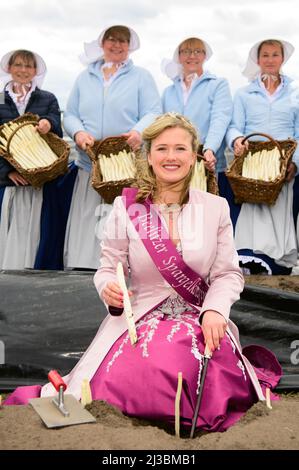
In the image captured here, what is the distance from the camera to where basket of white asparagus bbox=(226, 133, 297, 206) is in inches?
175

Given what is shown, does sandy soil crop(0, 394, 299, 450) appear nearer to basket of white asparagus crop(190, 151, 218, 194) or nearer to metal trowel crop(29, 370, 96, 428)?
metal trowel crop(29, 370, 96, 428)

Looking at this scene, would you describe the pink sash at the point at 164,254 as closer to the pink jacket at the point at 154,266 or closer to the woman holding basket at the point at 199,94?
the pink jacket at the point at 154,266

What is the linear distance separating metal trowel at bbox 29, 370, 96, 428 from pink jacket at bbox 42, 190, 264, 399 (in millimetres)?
282

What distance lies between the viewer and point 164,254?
2.27 metres

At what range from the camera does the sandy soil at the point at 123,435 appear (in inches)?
66.0

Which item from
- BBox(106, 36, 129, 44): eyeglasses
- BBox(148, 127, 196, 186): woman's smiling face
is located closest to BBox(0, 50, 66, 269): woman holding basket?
BBox(106, 36, 129, 44): eyeglasses

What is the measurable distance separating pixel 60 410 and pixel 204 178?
2.83 meters

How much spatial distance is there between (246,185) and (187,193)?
2.17m

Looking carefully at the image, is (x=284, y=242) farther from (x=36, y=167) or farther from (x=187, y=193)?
(x=187, y=193)

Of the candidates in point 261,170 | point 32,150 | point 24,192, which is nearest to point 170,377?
point 261,170

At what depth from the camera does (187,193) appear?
241 centimetres

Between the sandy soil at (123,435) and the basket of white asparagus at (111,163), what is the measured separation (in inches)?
101

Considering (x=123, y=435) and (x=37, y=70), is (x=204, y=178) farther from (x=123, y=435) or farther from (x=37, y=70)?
(x=123, y=435)

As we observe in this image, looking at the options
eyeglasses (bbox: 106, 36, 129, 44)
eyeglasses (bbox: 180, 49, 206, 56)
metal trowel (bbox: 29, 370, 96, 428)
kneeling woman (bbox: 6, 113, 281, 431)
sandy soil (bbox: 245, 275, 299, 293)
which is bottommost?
sandy soil (bbox: 245, 275, 299, 293)
